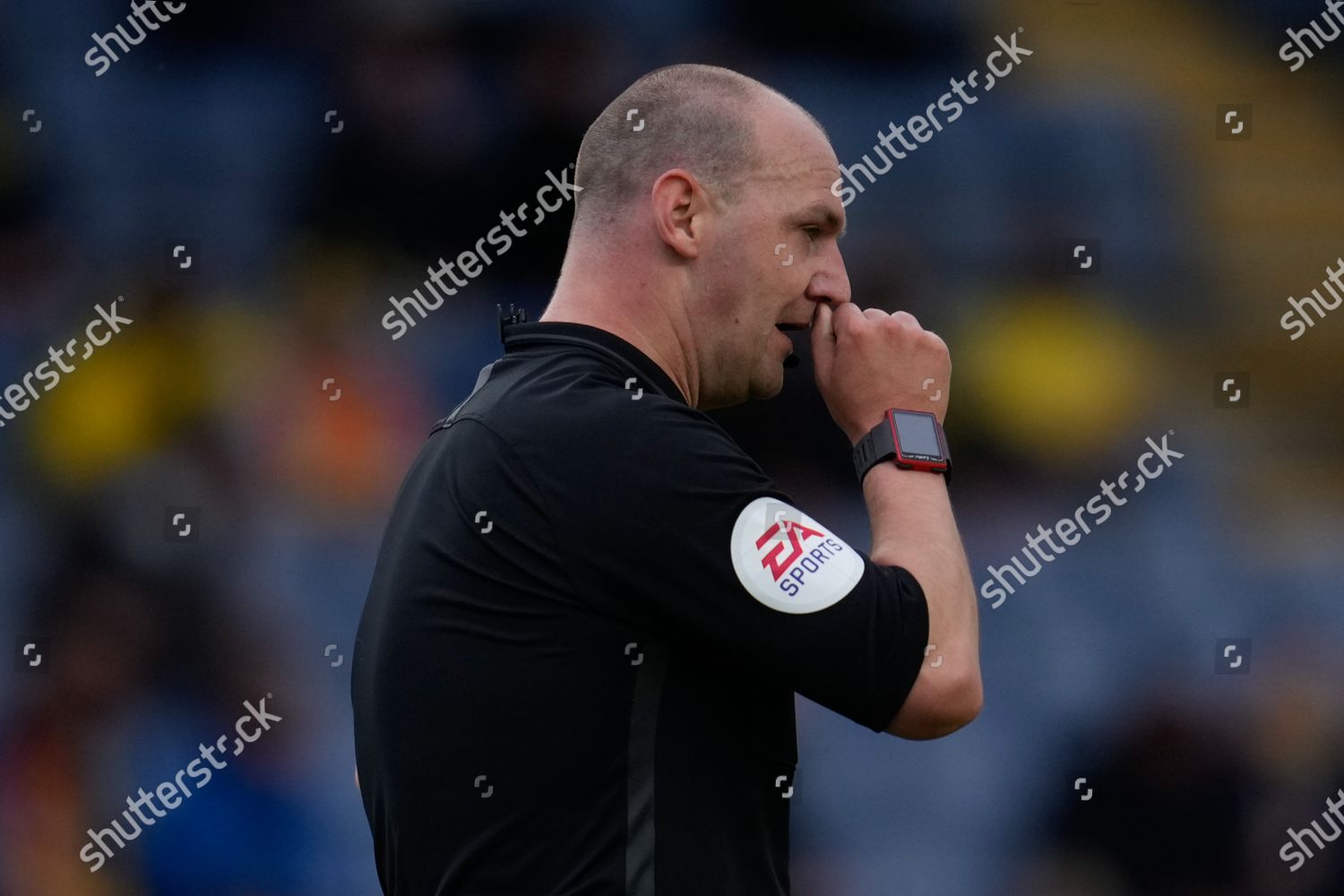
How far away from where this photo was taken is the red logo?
1363 millimetres

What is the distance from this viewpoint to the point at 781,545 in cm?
138

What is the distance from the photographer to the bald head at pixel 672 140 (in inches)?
66.0

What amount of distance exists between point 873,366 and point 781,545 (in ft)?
1.31

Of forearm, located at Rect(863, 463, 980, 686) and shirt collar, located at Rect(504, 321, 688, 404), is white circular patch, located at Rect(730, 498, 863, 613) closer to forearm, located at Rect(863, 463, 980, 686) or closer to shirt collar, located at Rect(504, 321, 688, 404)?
forearm, located at Rect(863, 463, 980, 686)

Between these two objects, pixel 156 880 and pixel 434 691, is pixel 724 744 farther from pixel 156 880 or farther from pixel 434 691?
pixel 156 880

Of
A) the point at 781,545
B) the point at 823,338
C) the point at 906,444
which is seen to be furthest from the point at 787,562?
the point at 823,338

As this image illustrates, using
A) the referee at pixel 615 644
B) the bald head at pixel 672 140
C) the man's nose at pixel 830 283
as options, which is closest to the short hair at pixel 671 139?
the bald head at pixel 672 140

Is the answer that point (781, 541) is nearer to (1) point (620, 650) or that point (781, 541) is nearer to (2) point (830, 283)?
(1) point (620, 650)

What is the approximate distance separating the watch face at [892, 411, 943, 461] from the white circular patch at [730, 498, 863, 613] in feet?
0.85

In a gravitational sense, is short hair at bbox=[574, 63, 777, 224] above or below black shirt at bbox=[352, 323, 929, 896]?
above

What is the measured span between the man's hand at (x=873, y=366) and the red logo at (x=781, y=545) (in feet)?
1.01

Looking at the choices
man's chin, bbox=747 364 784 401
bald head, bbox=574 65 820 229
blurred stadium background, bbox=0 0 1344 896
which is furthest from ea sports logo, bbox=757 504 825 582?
blurred stadium background, bbox=0 0 1344 896

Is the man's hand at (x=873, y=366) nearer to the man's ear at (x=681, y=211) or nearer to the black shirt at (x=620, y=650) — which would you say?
the man's ear at (x=681, y=211)

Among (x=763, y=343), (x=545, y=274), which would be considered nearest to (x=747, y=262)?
(x=763, y=343)
